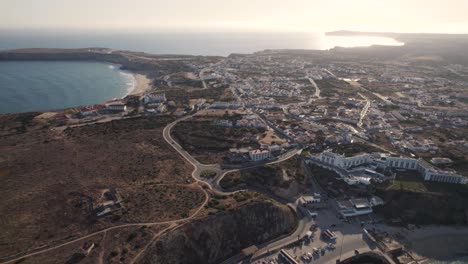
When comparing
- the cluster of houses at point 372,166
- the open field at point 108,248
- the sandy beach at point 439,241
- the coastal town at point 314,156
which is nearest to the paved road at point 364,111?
the coastal town at point 314,156

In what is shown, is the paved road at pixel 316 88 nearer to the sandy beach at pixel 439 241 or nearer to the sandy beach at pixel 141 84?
the sandy beach at pixel 141 84

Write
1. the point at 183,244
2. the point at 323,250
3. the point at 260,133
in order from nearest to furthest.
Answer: the point at 183,244 < the point at 323,250 < the point at 260,133

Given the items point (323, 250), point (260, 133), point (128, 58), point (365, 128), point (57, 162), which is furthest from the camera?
point (128, 58)

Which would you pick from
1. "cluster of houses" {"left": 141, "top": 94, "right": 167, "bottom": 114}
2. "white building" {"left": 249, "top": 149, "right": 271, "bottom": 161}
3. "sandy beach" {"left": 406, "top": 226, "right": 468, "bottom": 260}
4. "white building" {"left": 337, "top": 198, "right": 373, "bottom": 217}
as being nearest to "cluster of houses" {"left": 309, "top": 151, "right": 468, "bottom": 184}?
"white building" {"left": 337, "top": 198, "right": 373, "bottom": 217}

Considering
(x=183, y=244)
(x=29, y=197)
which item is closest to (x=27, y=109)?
(x=29, y=197)

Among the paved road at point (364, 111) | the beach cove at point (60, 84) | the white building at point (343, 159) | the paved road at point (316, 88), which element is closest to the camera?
the white building at point (343, 159)

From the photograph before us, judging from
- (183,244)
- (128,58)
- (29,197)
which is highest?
(128,58)

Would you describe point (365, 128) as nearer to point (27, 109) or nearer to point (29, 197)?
point (29, 197)
